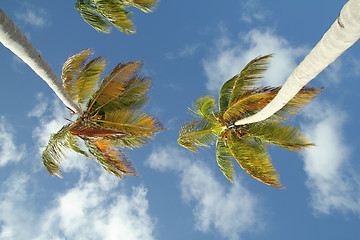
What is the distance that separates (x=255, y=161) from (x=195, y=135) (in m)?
2.40

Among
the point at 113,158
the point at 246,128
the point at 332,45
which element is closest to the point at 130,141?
the point at 113,158

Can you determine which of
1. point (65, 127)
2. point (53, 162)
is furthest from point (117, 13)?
point (53, 162)

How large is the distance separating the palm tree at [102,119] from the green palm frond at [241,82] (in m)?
2.77

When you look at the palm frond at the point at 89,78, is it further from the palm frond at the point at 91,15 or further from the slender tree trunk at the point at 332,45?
the slender tree trunk at the point at 332,45

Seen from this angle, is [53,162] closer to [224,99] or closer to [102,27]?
[102,27]

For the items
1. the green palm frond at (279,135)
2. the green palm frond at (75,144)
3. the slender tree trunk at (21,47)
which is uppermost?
the green palm frond at (279,135)

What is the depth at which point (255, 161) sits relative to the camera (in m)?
9.43

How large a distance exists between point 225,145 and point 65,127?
5.95 m

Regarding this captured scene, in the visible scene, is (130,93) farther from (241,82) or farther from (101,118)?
(241,82)

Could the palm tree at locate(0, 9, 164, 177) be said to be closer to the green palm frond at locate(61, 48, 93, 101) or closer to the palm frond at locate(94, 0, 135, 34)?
the green palm frond at locate(61, 48, 93, 101)

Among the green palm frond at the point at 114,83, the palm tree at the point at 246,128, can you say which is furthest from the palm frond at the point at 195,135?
the green palm frond at the point at 114,83

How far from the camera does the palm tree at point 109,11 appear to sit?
7887mm

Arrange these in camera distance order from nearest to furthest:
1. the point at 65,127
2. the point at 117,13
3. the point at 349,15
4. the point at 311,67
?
the point at 349,15
the point at 311,67
the point at 117,13
the point at 65,127

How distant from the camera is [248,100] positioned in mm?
9648
